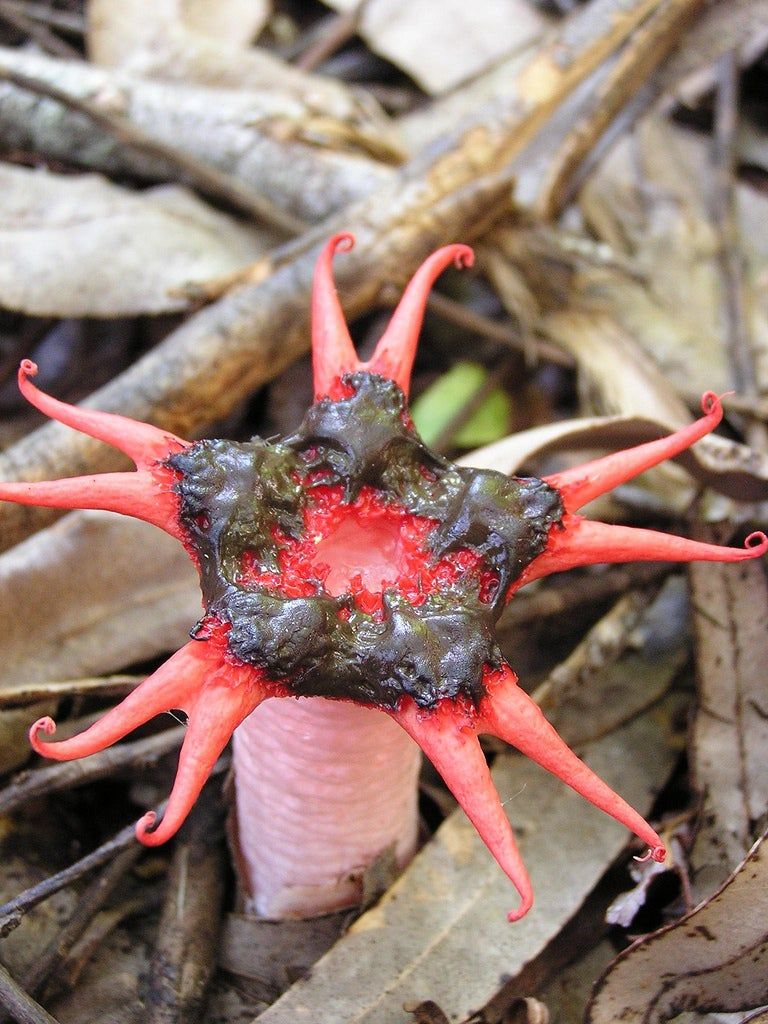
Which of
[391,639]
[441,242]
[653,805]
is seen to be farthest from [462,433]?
[391,639]

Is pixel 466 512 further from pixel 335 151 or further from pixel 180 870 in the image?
pixel 335 151

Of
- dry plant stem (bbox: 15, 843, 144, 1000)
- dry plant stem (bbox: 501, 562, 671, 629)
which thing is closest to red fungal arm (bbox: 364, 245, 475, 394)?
dry plant stem (bbox: 501, 562, 671, 629)

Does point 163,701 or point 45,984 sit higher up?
point 163,701

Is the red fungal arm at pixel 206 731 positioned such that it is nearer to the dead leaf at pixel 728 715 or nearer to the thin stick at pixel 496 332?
the dead leaf at pixel 728 715

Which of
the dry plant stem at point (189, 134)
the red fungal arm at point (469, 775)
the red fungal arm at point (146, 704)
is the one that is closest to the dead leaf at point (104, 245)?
the dry plant stem at point (189, 134)

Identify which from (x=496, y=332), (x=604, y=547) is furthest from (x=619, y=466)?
(x=496, y=332)

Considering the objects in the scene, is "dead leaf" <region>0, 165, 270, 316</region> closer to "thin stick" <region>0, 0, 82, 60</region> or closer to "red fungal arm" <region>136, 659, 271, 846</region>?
"thin stick" <region>0, 0, 82, 60</region>
